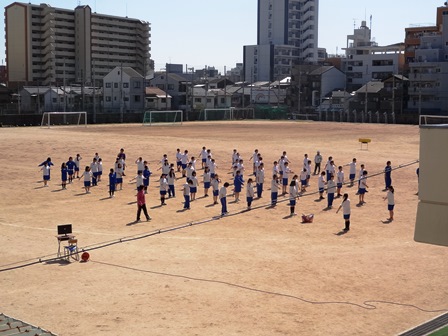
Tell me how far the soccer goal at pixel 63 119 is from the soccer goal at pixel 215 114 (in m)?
17.0

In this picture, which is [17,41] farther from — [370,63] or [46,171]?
[46,171]

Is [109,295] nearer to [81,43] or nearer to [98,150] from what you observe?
[98,150]

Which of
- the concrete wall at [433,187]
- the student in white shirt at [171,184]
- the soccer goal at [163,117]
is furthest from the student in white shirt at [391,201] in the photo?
the soccer goal at [163,117]

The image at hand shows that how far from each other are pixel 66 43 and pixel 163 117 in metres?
31.1

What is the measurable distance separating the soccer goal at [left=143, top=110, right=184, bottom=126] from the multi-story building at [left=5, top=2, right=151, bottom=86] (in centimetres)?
1651

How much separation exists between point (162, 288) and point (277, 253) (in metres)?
4.00

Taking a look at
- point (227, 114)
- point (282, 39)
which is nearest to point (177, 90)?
point (227, 114)

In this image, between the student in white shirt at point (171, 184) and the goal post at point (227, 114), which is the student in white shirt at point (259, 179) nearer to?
the student in white shirt at point (171, 184)

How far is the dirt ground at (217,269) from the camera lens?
37.1ft

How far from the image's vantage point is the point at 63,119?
2520 inches

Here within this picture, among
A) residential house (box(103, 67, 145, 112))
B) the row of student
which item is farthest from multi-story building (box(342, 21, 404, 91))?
the row of student

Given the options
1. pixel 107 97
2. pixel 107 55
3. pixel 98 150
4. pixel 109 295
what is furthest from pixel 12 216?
pixel 107 55

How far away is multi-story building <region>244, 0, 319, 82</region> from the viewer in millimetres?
110875

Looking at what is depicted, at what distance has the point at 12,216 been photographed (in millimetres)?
A: 20500
